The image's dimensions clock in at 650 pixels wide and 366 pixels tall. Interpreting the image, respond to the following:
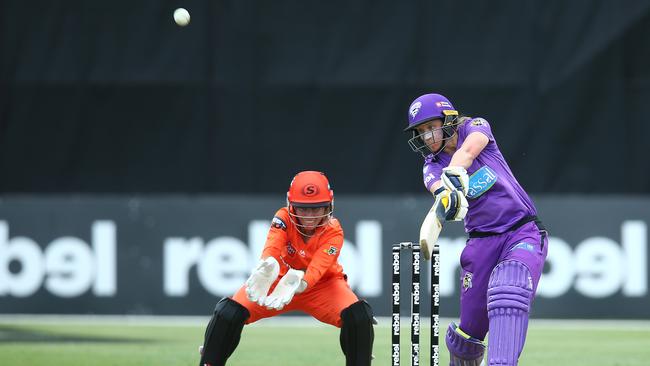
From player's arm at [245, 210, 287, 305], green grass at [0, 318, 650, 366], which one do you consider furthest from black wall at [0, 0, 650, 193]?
player's arm at [245, 210, 287, 305]

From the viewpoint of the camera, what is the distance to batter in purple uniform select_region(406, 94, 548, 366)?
19.7 feet

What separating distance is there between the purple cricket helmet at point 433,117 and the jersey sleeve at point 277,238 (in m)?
0.81

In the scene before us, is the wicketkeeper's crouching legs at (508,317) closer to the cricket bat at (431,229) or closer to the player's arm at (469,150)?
the cricket bat at (431,229)

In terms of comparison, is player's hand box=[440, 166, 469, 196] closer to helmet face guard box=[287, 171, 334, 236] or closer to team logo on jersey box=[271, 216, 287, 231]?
helmet face guard box=[287, 171, 334, 236]

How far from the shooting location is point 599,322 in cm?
1109

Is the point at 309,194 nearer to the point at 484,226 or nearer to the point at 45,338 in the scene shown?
the point at 484,226

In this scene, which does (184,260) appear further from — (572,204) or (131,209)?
(572,204)

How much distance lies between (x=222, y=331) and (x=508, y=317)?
1.48 metres

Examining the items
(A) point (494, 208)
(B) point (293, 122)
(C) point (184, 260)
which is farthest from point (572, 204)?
(A) point (494, 208)

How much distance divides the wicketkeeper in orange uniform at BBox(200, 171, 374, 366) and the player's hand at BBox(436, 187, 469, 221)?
86cm

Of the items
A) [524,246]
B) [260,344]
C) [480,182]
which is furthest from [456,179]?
[260,344]

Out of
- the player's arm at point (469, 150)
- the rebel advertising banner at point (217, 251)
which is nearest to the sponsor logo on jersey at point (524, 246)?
the player's arm at point (469, 150)

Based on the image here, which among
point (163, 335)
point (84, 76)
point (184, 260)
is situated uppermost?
point (84, 76)

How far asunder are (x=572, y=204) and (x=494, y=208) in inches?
204
